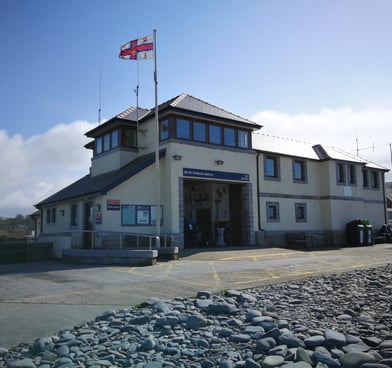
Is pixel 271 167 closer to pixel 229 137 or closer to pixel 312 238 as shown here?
pixel 229 137

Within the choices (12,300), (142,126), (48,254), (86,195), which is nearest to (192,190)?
(142,126)

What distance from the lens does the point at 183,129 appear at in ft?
72.3

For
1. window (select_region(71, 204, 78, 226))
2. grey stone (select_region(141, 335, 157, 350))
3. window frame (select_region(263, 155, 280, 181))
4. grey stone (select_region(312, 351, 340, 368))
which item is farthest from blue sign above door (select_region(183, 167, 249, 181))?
grey stone (select_region(312, 351, 340, 368))

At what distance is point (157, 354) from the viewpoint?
5000mm

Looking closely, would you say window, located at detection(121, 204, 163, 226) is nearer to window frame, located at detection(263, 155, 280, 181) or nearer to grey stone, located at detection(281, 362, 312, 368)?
window frame, located at detection(263, 155, 280, 181)

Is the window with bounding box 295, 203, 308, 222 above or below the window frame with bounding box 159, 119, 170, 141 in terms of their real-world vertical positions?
below

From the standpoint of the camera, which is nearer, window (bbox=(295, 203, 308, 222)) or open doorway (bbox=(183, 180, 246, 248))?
open doorway (bbox=(183, 180, 246, 248))

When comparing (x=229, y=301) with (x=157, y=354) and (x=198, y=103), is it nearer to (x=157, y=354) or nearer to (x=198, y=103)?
(x=157, y=354)

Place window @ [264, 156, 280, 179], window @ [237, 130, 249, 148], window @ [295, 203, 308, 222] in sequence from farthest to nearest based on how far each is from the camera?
window @ [295, 203, 308, 222], window @ [264, 156, 280, 179], window @ [237, 130, 249, 148]

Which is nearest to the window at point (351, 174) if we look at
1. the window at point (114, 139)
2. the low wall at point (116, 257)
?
the window at point (114, 139)

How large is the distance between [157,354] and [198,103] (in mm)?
20427

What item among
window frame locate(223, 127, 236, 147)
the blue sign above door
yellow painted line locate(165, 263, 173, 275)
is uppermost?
window frame locate(223, 127, 236, 147)

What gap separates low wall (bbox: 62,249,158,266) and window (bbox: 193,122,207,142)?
28.7ft

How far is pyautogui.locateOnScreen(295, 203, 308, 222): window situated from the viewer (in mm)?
28000
